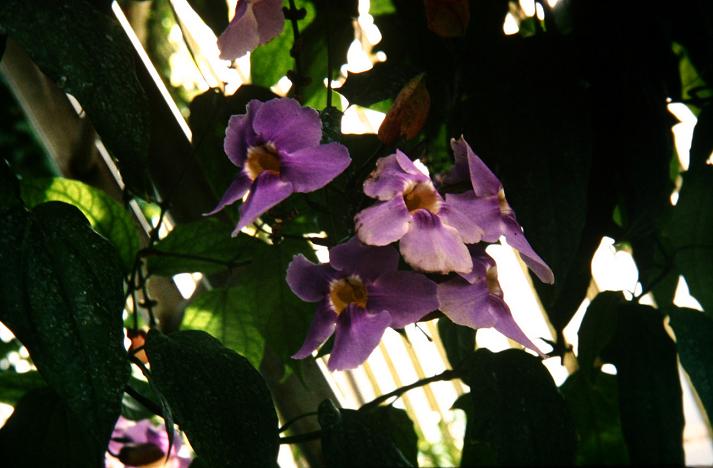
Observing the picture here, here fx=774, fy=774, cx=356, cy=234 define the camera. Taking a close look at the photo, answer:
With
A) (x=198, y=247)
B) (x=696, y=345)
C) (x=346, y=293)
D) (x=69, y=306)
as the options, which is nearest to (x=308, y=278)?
(x=346, y=293)

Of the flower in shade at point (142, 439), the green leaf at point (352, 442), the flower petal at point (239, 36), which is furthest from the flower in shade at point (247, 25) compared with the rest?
the flower in shade at point (142, 439)

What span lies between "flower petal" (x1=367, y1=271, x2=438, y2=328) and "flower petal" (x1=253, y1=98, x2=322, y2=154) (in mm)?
87

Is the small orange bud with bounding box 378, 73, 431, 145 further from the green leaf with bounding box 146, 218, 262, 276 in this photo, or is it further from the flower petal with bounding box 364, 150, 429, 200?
the green leaf with bounding box 146, 218, 262, 276

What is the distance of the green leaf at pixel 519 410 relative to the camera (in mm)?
483

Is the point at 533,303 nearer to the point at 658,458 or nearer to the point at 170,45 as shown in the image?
the point at 658,458

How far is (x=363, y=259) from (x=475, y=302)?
0.07m

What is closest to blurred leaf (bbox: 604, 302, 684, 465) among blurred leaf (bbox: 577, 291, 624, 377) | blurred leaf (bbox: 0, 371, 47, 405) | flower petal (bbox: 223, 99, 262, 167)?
blurred leaf (bbox: 577, 291, 624, 377)

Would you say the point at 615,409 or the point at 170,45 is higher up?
the point at 170,45

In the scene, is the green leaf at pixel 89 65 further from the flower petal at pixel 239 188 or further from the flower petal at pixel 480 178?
the flower petal at pixel 480 178

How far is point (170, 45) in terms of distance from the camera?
114 inches

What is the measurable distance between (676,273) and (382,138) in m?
0.45

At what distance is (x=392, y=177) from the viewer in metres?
0.41

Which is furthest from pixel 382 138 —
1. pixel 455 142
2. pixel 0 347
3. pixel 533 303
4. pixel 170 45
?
pixel 170 45

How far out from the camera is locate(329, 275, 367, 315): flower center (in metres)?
0.44
